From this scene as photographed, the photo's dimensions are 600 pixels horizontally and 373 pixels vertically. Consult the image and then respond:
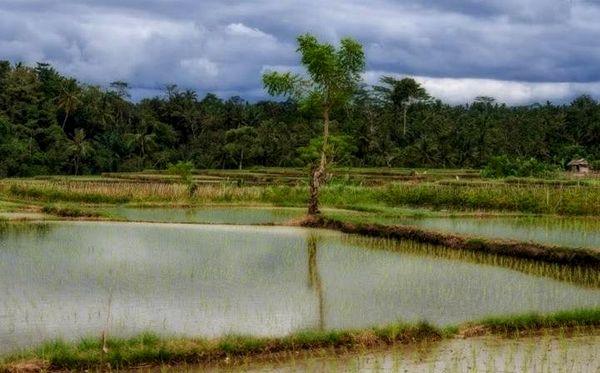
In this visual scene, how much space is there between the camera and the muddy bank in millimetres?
13367

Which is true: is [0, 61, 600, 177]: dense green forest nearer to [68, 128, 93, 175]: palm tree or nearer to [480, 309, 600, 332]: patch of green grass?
[68, 128, 93, 175]: palm tree

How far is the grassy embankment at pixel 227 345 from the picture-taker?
7012 mm

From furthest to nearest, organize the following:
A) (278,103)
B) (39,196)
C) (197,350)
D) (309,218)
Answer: (278,103) < (39,196) < (309,218) < (197,350)

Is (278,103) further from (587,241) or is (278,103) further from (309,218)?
(587,241)

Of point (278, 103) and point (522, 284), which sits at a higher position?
point (278, 103)

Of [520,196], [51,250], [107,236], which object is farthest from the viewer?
[520,196]

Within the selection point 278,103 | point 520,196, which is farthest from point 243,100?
point 520,196

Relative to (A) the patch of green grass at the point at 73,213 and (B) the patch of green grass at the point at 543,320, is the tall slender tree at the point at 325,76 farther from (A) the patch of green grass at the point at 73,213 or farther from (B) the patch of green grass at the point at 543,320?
(B) the patch of green grass at the point at 543,320

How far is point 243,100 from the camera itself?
80.5 m

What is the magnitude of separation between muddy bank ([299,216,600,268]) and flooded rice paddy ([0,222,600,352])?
64 cm

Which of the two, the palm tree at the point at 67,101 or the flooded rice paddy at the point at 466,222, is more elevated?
the palm tree at the point at 67,101

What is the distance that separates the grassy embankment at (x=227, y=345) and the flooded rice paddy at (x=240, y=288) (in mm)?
488

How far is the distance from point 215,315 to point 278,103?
2788 inches

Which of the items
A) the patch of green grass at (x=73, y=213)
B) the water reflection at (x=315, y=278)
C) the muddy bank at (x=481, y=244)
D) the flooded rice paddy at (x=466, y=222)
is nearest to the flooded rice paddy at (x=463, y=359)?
the water reflection at (x=315, y=278)
